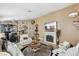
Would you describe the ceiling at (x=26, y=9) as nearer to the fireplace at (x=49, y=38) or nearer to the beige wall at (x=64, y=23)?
the beige wall at (x=64, y=23)

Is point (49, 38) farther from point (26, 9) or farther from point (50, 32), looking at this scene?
point (26, 9)

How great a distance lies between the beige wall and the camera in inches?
68.5

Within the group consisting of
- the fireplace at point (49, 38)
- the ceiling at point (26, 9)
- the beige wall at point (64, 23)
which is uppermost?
the ceiling at point (26, 9)

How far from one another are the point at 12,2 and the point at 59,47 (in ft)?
2.31

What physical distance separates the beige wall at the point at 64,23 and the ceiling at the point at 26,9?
0.16 ft

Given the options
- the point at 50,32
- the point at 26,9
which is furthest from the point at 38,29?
the point at 26,9

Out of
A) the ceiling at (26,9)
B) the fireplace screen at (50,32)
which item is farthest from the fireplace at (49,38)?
the ceiling at (26,9)

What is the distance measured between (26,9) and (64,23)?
1.45ft

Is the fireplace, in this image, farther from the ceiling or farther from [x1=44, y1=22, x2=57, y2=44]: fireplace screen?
the ceiling

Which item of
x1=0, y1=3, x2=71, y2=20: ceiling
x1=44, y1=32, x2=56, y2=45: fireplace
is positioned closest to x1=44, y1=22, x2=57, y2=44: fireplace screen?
x1=44, y1=32, x2=56, y2=45: fireplace

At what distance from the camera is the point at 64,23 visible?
176 cm

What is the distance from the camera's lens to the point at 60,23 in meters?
1.76

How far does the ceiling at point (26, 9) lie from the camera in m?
1.73

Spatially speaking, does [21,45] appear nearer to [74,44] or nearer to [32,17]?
[32,17]
